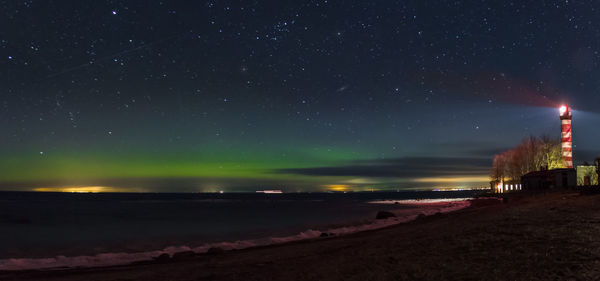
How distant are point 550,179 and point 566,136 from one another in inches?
648

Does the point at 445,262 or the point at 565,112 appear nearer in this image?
the point at 445,262

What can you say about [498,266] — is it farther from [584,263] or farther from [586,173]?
[586,173]

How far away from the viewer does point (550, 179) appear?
65.2m

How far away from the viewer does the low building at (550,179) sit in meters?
61.4

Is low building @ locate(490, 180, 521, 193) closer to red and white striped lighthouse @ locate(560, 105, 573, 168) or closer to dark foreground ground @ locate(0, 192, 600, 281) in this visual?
red and white striped lighthouse @ locate(560, 105, 573, 168)

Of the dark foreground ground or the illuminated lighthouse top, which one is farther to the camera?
the illuminated lighthouse top

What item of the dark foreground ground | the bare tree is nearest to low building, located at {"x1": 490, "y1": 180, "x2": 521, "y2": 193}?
the bare tree

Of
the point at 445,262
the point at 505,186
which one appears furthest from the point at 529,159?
the point at 445,262

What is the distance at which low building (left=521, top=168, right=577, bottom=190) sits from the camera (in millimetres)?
61369

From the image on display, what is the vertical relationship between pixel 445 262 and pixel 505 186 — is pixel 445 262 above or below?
above

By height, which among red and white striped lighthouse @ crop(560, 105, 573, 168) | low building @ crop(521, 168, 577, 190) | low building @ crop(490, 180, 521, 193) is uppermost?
red and white striped lighthouse @ crop(560, 105, 573, 168)

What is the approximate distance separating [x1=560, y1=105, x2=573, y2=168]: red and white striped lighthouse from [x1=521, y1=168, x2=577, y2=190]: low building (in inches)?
316

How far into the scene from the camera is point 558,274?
867 cm

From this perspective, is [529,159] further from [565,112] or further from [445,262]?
[445,262]
